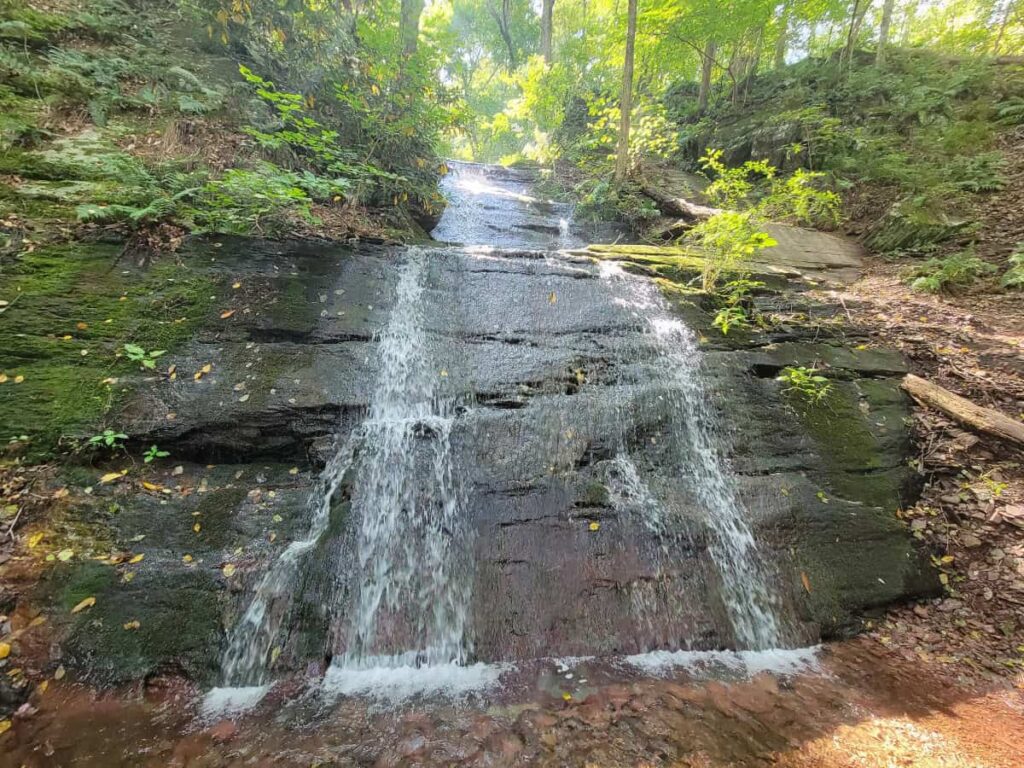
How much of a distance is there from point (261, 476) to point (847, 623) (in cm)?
527

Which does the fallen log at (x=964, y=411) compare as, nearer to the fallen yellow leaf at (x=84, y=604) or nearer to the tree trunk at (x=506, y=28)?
the fallen yellow leaf at (x=84, y=604)

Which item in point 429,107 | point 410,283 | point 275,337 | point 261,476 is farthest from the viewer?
point 429,107

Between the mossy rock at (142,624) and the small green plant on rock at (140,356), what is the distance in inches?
72.1

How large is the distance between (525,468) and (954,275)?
22.5ft

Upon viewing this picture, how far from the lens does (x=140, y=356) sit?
405cm

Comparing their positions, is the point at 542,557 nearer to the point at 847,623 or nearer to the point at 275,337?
the point at 847,623

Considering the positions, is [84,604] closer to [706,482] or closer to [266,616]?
[266,616]

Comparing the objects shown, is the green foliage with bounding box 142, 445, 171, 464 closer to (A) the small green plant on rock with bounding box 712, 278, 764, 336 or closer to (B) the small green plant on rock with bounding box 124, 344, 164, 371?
(B) the small green plant on rock with bounding box 124, 344, 164, 371

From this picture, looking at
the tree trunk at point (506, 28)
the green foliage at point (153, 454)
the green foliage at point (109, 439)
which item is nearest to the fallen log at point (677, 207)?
the green foliage at point (153, 454)

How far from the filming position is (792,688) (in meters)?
3.03

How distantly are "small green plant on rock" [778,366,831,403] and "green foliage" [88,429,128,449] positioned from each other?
6653 mm

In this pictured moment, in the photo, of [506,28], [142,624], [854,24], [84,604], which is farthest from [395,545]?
[506,28]

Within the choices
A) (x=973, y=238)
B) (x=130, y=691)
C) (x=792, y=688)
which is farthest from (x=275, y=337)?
(x=973, y=238)

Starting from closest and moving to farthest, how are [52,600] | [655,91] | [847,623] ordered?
[52,600]
[847,623]
[655,91]
